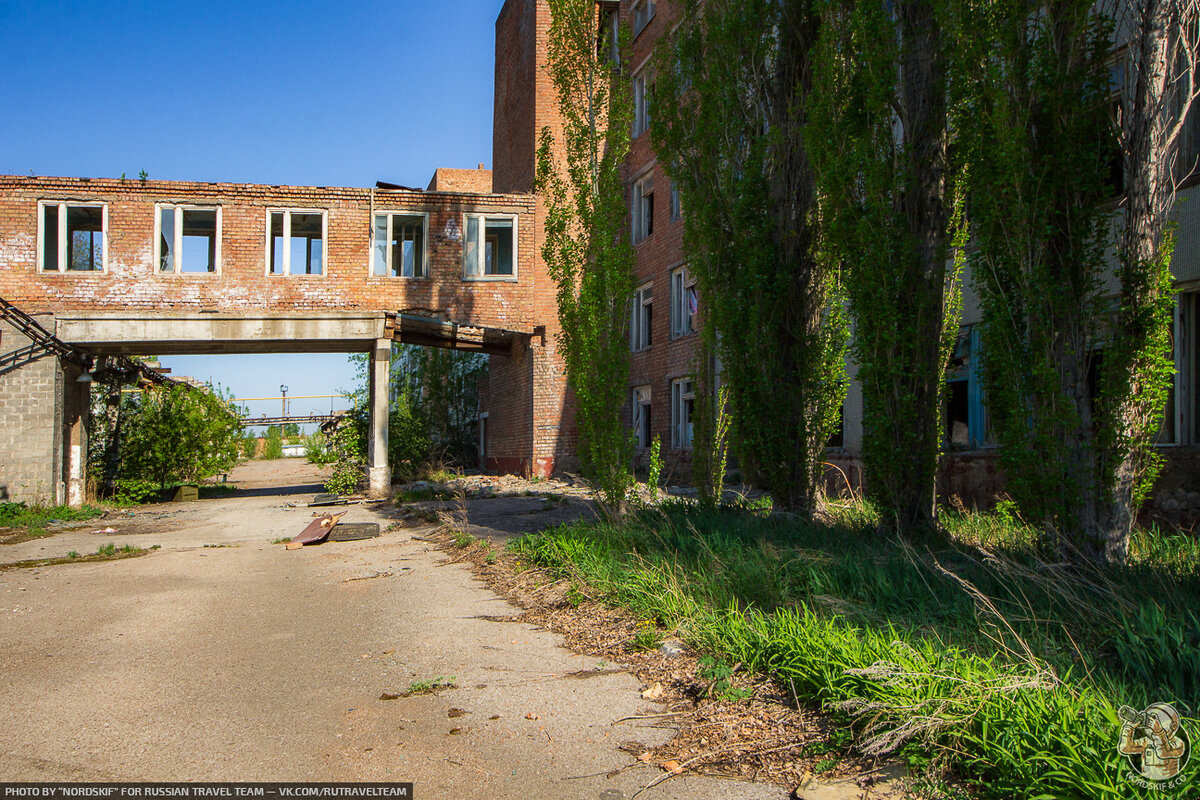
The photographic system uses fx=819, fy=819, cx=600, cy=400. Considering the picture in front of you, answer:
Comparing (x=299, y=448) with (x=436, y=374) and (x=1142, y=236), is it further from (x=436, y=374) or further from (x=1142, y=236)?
(x=1142, y=236)

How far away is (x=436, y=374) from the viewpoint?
87.5ft

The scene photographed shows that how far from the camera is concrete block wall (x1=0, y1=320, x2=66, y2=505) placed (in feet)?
53.4

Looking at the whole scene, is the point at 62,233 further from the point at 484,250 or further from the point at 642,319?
the point at 642,319

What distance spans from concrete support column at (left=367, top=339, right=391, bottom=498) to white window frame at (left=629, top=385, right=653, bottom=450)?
22.0ft

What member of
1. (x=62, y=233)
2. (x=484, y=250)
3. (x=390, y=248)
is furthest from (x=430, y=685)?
(x=62, y=233)

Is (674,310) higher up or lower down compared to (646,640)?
higher up

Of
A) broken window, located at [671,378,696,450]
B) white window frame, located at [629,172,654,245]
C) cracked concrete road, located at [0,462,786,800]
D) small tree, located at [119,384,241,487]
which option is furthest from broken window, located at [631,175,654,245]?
cracked concrete road, located at [0,462,786,800]

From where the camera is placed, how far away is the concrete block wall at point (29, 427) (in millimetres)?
16266

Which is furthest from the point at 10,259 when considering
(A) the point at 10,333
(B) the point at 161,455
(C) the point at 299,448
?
(C) the point at 299,448

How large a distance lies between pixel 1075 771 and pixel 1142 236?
502 centimetres

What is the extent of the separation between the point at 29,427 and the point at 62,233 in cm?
430

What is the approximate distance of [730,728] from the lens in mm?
3889

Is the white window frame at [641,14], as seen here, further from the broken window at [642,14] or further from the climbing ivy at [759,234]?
the climbing ivy at [759,234]

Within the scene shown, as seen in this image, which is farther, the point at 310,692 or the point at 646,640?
the point at 646,640
